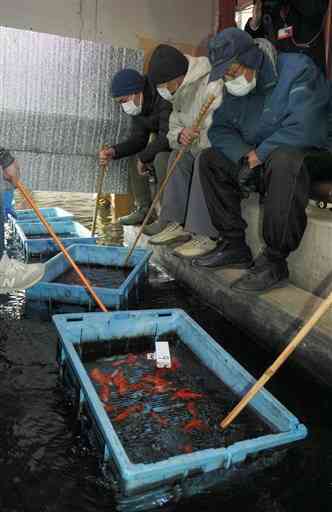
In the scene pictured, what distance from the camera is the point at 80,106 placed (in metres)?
6.12

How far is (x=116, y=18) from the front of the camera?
6430 mm

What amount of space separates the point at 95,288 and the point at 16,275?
1.97 feet

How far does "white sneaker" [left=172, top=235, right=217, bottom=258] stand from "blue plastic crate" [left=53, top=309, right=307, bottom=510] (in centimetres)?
133

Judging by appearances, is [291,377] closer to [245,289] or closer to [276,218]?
[245,289]

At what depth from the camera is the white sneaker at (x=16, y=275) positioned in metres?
3.45

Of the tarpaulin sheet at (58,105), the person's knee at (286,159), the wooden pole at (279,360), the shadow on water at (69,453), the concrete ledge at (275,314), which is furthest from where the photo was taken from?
the tarpaulin sheet at (58,105)

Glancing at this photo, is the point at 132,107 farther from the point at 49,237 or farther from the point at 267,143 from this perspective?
the point at 267,143

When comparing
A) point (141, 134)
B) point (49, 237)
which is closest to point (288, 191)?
point (141, 134)

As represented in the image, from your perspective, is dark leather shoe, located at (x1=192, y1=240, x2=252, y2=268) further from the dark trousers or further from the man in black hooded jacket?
the man in black hooded jacket

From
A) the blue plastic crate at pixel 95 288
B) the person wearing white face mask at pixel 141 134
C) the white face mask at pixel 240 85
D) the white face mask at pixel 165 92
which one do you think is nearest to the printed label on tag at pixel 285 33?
the white face mask at pixel 165 92

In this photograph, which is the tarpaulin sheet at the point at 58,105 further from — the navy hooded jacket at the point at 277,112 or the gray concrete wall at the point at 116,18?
the navy hooded jacket at the point at 277,112

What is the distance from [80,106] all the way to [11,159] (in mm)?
3103

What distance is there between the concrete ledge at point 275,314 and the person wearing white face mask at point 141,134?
5.92ft

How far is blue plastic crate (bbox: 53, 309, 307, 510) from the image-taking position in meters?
1.75
